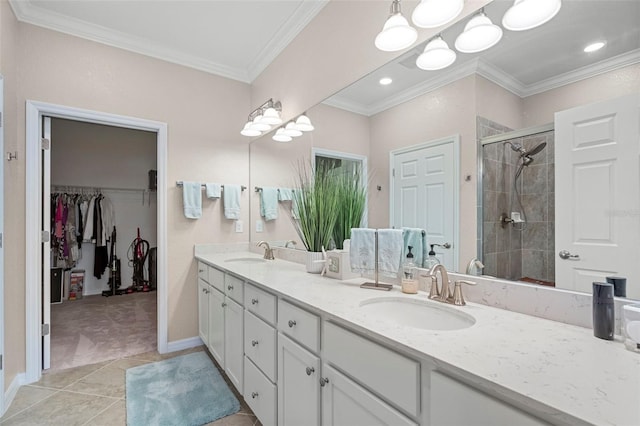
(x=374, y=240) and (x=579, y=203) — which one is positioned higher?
(x=579, y=203)

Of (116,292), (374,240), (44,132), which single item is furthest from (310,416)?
(116,292)

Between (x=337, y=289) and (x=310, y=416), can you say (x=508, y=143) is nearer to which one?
(x=337, y=289)

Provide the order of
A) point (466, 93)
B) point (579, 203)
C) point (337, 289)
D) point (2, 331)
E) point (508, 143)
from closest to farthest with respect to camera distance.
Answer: point (579, 203), point (508, 143), point (466, 93), point (337, 289), point (2, 331)

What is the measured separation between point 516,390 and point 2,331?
2685 mm

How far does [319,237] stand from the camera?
6.59 feet

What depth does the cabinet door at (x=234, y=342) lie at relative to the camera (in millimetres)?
1880

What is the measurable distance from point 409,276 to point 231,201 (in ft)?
6.99

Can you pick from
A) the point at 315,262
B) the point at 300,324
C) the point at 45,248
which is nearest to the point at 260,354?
the point at 300,324

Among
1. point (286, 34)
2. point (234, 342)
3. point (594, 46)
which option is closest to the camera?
point (594, 46)

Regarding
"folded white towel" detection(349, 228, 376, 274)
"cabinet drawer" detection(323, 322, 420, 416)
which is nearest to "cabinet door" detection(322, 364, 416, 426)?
"cabinet drawer" detection(323, 322, 420, 416)

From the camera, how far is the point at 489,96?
1.28m

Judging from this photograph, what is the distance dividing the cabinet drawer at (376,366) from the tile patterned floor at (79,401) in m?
1.09

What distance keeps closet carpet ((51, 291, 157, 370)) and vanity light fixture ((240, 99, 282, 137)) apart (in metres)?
2.21

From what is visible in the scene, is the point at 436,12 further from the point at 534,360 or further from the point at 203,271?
the point at 203,271
